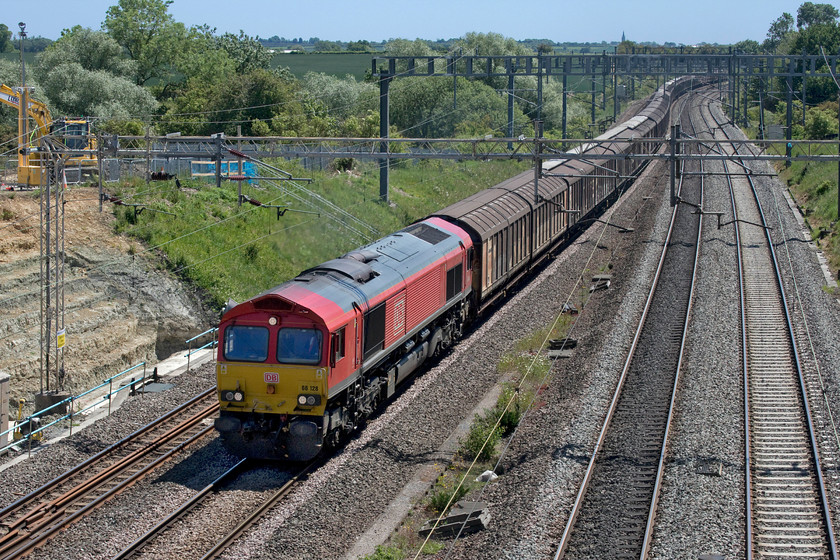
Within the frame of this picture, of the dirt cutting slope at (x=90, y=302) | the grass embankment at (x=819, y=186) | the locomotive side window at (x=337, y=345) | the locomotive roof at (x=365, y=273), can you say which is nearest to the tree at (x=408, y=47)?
the grass embankment at (x=819, y=186)

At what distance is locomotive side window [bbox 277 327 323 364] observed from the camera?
1534 centimetres

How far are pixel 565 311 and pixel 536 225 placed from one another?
4.52m

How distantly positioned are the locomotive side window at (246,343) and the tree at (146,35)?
51029 mm

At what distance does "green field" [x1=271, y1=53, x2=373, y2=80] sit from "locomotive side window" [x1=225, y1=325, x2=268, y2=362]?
101 m

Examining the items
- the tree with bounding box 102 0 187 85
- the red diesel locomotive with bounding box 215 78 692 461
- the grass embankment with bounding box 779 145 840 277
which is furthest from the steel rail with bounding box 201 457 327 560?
the tree with bounding box 102 0 187 85

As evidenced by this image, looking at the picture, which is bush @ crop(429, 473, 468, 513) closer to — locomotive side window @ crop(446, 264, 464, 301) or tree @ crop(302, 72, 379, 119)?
locomotive side window @ crop(446, 264, 464, 301)

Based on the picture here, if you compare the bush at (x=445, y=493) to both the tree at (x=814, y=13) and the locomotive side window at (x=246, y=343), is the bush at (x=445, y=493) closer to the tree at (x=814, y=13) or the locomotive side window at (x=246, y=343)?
the locomotive side window at (x=246, y=343)

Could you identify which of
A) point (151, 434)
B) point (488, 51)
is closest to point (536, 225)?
point (151, 434)

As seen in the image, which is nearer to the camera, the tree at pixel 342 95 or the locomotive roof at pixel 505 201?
the locomotive roof at pixel 505 201

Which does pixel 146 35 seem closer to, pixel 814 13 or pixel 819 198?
pixel 819 198

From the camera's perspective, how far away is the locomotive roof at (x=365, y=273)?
15.7m

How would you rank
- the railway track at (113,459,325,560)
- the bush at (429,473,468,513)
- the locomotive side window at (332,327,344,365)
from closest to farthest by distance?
the railway track at (113,459,325,560)
the bush at (429,473,468,513)
the locomotive side window at (332,327,344,365)

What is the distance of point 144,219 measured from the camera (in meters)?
30.8

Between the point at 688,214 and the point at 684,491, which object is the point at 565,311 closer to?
the point at 684,491
